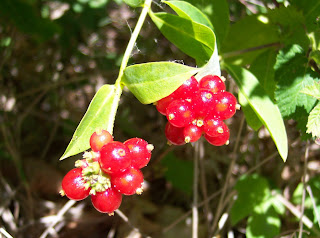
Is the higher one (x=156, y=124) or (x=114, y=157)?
(x=114, y=157)

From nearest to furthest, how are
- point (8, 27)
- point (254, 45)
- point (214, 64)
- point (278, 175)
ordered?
point (214, 64), point (254, 45), point (278, 175), point (8, 27)

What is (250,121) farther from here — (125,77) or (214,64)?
(125,77)

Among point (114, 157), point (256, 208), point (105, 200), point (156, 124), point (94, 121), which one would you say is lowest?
point (156, 124)

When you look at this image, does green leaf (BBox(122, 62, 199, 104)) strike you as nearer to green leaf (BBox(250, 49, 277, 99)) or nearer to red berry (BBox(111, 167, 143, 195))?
red berry (BBox(111, 167, 143, 195))

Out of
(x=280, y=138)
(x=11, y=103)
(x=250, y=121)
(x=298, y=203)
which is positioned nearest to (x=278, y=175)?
(x=298, y=203)

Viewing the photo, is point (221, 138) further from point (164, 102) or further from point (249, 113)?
point (249, 113)

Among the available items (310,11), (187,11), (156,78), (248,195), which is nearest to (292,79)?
(310,11)
